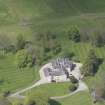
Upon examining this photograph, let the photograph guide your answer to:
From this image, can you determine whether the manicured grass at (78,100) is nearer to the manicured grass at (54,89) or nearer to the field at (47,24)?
the field at (47,24)

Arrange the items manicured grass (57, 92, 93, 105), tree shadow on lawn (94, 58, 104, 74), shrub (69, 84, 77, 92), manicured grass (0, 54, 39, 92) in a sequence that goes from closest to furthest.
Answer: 1. manicured grass (57, 92, 93, 105)
2. shrub (69, 84, 77, 92)
3. manicured grass (0, 54, 39, 92)
4. tree shadow on lawn (94, 58, 104, 74)

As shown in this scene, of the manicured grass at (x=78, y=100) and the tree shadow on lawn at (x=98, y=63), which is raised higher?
the tree shadow on lawn at (x=98, y=63)

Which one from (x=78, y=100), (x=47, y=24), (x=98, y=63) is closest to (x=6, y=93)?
(x=78, y=100)

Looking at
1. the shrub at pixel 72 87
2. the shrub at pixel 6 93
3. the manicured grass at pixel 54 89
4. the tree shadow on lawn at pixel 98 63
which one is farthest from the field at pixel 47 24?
the shrub at pixel 6 93

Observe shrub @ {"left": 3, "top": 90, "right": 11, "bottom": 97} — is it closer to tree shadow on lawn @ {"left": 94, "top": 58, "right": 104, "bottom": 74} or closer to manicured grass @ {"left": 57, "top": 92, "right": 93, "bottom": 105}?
manicured grass @ {"left": 57, "top": 92, "right": 93, "bottom": 105}

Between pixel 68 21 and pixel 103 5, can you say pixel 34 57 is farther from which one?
pixel 103 5

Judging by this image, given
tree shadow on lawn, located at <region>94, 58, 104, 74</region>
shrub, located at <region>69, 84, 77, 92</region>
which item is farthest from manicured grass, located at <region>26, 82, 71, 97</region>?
tree shadow on lawn, located at <region>94, 58, 104, 74</region>

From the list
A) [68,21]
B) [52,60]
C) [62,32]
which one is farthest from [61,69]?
[68,21]
